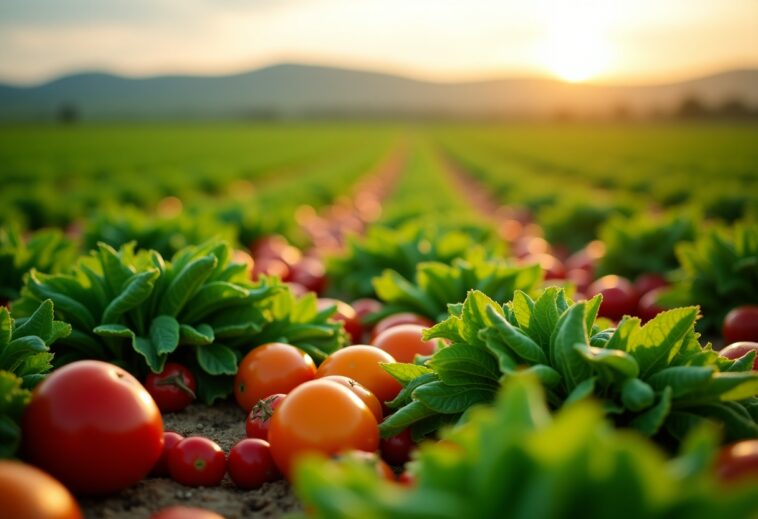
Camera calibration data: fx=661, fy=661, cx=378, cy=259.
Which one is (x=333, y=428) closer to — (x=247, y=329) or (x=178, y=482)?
(x=178, y=482)

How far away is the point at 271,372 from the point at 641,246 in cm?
560

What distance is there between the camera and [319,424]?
9.14 feet

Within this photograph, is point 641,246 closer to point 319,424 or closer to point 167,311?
point 167,311

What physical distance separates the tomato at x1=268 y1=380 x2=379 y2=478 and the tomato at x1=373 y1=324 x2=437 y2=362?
3.42ft

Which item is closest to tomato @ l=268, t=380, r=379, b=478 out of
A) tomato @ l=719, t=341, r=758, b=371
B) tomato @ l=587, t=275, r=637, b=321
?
tomato @ l=719, t=341, r=758, b=371

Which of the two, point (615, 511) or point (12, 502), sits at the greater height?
point (615, 511)

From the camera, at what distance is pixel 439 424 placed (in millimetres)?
3096

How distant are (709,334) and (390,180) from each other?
23.7 meters

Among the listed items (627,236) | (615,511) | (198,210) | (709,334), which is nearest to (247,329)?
(615,511)

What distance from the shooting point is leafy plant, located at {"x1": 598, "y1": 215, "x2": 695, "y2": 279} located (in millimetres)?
7738

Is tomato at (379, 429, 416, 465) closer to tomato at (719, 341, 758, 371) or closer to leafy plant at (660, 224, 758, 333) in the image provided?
tomato at (719, 341, 758, 371)

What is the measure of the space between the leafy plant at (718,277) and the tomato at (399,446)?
145 inches

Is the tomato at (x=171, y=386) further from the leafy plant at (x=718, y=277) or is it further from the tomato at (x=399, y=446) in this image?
the leafy plant at (x=718, y=277)

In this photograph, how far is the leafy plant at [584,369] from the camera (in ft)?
8.51
